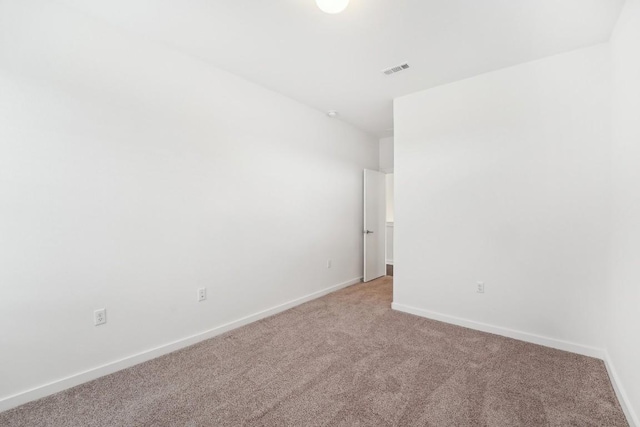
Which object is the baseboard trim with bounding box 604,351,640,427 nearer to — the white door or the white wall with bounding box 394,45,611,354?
the white wall with bounding box 394,45,611,354

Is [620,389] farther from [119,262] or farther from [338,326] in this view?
[119,262]

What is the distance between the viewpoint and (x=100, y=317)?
2121mm

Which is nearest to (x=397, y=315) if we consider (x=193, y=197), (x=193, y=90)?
(x=193, y=197)

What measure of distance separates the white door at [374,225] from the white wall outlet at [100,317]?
359 centimetres

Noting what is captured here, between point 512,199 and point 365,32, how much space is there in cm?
206

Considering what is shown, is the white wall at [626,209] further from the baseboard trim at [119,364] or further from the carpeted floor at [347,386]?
the baseboard trim at [119,364]

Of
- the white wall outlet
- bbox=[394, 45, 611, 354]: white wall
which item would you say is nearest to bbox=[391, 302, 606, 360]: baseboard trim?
bbox=[394, 45, 611, 354]: white wall

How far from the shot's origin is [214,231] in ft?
9.29

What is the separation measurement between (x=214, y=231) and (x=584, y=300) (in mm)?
3409

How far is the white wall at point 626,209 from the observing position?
169 cm

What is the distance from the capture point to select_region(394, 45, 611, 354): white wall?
94.6 inches

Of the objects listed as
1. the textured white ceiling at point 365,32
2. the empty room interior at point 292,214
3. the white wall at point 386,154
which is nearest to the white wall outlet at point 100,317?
the empty room interior at point 292,214

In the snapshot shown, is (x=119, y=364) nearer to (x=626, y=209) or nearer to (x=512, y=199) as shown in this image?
(x=512, y=199)

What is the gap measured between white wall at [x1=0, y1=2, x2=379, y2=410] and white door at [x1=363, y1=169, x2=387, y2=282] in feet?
5.88
